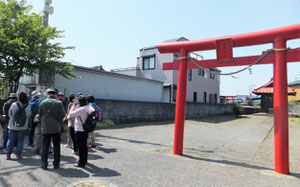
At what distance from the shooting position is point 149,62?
22.8 meters

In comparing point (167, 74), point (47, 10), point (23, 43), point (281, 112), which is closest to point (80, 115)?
point (281, 112)

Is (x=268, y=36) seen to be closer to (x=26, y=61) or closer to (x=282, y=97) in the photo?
(x=282, y=97)

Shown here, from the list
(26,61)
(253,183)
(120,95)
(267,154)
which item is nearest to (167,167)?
(253,183)

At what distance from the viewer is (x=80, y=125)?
4.50 meters

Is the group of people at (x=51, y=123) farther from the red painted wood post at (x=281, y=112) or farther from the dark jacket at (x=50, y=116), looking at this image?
the red painted wood post at (x=281, y=112)

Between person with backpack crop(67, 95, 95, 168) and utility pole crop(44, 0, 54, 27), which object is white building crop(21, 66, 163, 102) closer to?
utility pole crop(44, 0, 54, 27)

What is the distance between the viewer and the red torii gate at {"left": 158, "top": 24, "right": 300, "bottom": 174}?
4.47 meters

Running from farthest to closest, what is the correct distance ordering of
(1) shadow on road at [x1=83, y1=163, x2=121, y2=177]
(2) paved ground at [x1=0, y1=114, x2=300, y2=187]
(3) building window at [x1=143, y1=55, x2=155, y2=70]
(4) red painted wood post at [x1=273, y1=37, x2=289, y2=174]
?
1. (3) building window at [x1=143, y1=55, x2=155, y2=70]
2. (4) red painted wood post at [x1=273, y1=37, x2=289, y2=174]
3. (1) shadow on road at [x1=83, y1=163, x2=121, y2=177]
4. (2) paved ground at [x1=0, y1=114, x2=300, y2=187]

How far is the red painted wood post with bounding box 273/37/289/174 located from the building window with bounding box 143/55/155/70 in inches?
710

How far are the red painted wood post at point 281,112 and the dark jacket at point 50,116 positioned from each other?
16.3ft

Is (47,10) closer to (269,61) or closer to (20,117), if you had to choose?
(20,117)

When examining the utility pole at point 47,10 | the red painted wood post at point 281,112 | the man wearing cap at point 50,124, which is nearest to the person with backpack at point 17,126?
the man wearing cap at point 50,124

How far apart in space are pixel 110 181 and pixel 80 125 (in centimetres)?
144

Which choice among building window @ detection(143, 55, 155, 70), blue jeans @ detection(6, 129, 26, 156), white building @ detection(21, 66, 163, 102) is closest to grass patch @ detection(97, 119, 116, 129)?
white building @ detection(21, 66, 163, 102)
